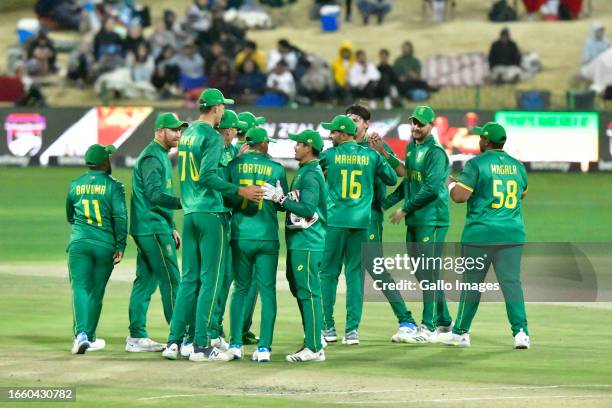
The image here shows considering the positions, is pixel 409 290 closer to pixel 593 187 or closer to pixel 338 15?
pixel 593 187

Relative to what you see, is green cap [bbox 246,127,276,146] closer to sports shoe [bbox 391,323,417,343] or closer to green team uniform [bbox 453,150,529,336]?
green team uniform [bbox 453,150,529,336]

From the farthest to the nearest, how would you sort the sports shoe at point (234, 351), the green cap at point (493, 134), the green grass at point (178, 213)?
the green grass at point (178, 213) → the green cap at point (493, 134) → the sports shoe at point (234, 351)

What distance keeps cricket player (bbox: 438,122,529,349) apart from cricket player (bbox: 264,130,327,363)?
1616mm

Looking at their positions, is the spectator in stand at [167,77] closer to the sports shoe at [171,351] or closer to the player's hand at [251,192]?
the sports shoe at [171,351]

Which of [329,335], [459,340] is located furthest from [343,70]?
[459,340]

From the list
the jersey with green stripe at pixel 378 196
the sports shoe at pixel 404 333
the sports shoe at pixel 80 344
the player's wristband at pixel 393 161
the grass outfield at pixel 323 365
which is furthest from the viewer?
the player's wristband at pixel 393 161

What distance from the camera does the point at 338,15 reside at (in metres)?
42.2

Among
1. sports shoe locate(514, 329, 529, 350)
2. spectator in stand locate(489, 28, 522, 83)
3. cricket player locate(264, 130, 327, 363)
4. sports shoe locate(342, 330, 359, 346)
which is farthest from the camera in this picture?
spectator in stand locate(489, 28, 522, 83)

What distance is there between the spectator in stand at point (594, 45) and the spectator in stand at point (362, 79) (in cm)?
657

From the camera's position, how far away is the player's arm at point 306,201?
475 inches

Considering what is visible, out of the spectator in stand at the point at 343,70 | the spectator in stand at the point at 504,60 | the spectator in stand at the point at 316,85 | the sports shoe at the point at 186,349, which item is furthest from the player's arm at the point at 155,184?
the spectator in stand at the point at 504,60

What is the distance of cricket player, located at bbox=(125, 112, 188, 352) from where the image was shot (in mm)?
12914

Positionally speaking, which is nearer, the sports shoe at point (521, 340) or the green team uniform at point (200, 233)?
the green team uniform at point (200, 233)

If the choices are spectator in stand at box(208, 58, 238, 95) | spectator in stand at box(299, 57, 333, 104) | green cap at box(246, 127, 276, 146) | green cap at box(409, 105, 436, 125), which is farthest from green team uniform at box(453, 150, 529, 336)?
spectator in stand at box(208, 58, 238, 95)
